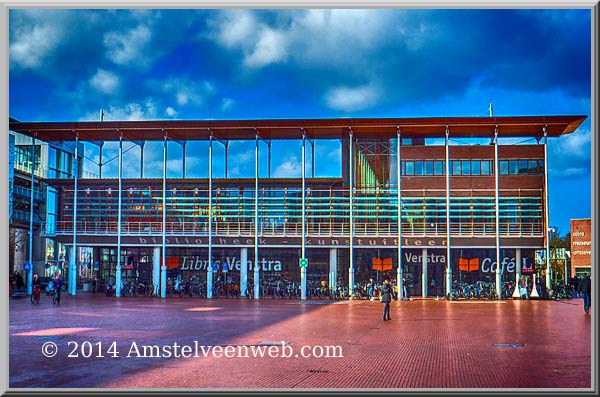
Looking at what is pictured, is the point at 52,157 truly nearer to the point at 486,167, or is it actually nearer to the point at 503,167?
the point at 486,167

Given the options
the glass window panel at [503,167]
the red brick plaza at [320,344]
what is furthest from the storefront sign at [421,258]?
the red brick plaza at [320,344]

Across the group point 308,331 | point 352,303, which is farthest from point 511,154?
point 308,331

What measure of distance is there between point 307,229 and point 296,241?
78.1 inches

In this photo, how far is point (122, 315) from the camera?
2850 centimetres

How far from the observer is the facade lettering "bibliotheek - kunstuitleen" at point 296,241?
44.2m

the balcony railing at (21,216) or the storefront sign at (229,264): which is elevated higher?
the balcony railing at (21,216)

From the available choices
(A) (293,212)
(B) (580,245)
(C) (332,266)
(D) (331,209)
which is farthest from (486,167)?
(A) (293,212)

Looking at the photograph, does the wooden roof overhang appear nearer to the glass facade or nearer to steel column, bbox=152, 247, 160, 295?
the glass facade

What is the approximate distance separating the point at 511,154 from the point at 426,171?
5.49 metres

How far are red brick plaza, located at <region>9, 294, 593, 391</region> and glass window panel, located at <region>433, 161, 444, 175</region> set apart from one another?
14991mm

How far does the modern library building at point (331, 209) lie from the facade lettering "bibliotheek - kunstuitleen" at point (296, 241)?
0.24ft

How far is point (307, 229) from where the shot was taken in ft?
153

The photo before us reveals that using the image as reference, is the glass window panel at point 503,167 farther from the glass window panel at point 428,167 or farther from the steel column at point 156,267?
the steel column at point 156,267

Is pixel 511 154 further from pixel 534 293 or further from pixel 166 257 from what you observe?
pixel 166 257
